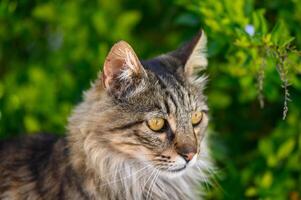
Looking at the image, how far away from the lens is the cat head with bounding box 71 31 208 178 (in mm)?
2877

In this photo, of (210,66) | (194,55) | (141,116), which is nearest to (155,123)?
(141,116)

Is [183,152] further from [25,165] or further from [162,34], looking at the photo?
[162,34]

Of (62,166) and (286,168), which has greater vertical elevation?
(62,166)

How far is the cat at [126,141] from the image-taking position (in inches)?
114

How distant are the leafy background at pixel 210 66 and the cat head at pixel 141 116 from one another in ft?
1.55

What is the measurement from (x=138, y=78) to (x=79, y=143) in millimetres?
384

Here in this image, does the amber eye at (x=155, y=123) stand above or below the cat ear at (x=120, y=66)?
below

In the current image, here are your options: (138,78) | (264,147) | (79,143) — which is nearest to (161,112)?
(138,78)

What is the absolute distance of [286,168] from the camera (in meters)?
3.90

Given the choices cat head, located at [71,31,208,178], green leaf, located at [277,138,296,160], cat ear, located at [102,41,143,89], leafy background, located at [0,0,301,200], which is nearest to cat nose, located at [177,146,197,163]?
cat head, located at [71,31,208,178]

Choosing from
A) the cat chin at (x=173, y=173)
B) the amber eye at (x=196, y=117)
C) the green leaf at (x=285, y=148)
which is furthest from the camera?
the green leaf at (x=285, y=148)

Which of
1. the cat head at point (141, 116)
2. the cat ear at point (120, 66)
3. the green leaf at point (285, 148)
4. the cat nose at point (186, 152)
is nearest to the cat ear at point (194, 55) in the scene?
the cat head at point (141, 116)

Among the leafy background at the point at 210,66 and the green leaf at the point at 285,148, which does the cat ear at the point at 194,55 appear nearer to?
the leafy background at the point at 210,66

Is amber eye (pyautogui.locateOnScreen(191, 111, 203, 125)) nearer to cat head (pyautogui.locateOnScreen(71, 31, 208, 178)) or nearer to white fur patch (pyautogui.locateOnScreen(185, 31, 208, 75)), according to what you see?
cat head (pyautogui.locateOnScreen(71, 31, 208, 178))
